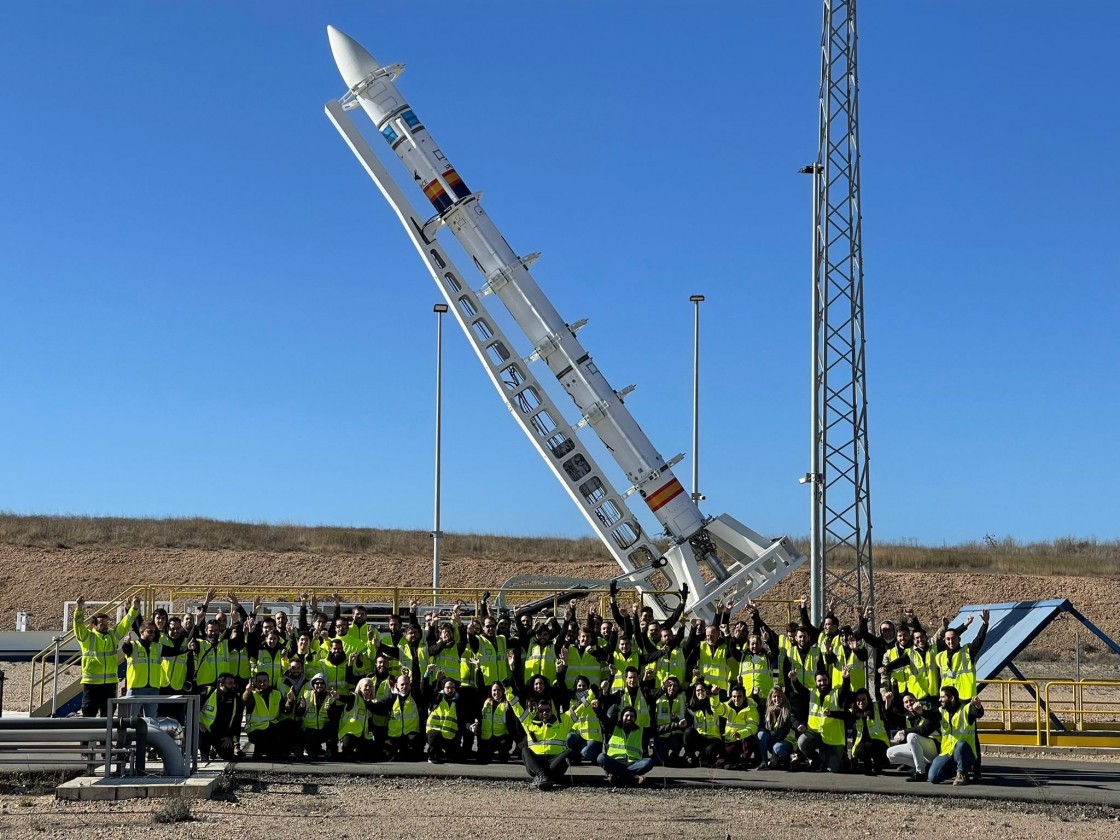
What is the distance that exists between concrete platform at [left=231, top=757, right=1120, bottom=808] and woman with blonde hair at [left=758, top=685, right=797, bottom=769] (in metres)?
0.22

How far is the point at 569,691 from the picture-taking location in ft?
43.5

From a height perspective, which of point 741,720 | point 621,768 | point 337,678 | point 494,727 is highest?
point 337,678

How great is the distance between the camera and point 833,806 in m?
11.2

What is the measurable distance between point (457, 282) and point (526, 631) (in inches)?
260

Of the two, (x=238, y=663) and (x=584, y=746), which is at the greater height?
(x=238, y=663)

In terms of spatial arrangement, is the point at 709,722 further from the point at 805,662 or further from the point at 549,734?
the point at 549,734

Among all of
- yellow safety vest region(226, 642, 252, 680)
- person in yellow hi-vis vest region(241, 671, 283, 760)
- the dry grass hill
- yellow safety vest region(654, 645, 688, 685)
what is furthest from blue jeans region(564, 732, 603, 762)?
the dry grass hill

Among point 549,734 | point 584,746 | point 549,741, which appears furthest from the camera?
point 584,746

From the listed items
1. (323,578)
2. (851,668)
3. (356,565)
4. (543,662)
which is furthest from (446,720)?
(356,565)

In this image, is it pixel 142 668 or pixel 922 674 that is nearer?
pixel 922 674

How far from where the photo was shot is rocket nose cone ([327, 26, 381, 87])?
19844 millimetres

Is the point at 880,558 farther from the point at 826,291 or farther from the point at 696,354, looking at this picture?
the point at 826,291

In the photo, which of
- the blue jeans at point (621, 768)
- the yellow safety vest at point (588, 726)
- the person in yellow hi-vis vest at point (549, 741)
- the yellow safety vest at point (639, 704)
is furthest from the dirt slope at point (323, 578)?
the blue jeans at point (621, 768)

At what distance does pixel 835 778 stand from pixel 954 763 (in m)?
1.13
